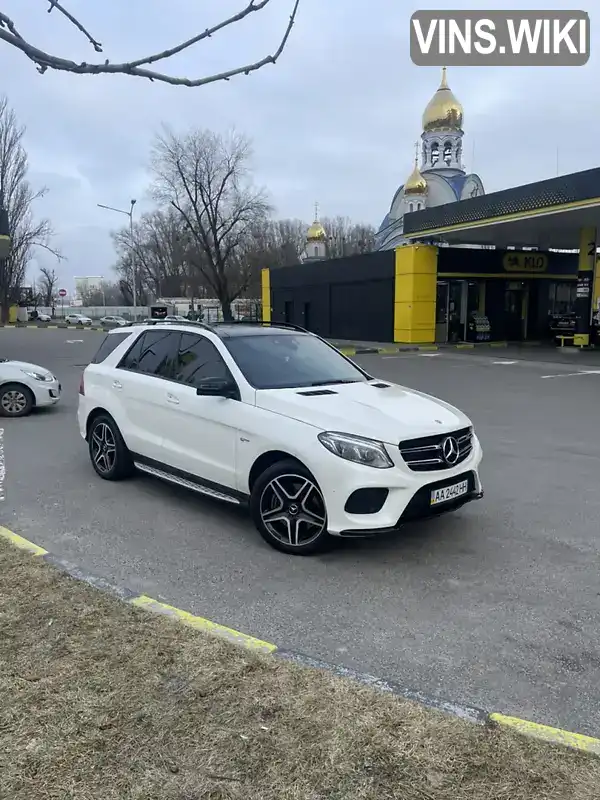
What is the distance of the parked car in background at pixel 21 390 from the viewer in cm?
1070

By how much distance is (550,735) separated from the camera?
256cm

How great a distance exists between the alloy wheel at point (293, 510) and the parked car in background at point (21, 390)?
24.9ft

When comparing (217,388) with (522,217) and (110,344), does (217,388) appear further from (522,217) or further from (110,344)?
(522,217)

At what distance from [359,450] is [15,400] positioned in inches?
329

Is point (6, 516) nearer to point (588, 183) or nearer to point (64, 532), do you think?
point (64, 532)

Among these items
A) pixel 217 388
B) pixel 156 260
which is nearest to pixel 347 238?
pixel 156 260

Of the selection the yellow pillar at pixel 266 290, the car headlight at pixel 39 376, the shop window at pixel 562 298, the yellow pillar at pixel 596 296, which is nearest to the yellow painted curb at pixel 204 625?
the car headlight at pixel 39 376

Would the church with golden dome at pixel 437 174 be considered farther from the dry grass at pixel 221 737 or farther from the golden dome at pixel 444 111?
the dry grass at pixel 221 737

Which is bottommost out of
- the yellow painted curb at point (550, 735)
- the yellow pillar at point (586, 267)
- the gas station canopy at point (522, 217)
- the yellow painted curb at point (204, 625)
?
the yellow painted curb at point (550, 735)

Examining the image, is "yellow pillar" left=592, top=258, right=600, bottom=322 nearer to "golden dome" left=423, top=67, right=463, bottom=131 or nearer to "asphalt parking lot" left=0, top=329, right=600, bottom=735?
"golden dome" left=423, top=67, right=463, bottom=131

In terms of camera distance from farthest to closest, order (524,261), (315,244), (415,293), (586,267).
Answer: (315,244)
(524,261)
(415,293)
(586,267)

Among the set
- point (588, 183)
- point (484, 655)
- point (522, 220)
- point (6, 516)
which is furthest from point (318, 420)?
point (522, 220)

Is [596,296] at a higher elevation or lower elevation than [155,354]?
higher

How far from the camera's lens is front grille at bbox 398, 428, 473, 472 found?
4336 millimetres
